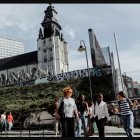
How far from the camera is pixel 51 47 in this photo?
100062mm

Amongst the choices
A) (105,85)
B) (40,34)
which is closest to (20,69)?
(40,34)

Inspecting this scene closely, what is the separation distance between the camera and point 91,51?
1687 inches

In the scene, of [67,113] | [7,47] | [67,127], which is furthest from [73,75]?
[7,47]

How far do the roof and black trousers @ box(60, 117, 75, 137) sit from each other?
9377 centimetres

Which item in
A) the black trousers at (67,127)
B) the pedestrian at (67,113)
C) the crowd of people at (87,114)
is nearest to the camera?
the black trousers at (67,127)

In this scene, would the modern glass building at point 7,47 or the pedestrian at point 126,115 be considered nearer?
the pedestrian at point 126,115

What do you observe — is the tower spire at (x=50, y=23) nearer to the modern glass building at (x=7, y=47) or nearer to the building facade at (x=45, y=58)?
the building facade at (x=45, y=58)

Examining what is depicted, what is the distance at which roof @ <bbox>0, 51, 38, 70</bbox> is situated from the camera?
342 feet

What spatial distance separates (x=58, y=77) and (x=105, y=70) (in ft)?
57.9

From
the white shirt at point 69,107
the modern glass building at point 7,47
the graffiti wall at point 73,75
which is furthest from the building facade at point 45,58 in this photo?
the white shirt at point 69,107

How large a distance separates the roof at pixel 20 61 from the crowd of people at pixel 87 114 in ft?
299

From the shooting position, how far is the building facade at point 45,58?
96562 millimetres

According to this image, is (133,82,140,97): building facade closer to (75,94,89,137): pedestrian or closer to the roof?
(75,94,89,137): pedestrian

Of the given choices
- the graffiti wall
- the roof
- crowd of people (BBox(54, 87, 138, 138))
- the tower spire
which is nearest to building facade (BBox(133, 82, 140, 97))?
crowd of people (BBox(54, 87, 138, 138))
